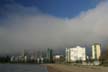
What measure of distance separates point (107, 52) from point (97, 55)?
114ft

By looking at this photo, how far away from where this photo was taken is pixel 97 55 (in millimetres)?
197375

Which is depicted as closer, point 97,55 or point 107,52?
point 107,52

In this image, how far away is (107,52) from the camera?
163 meters
